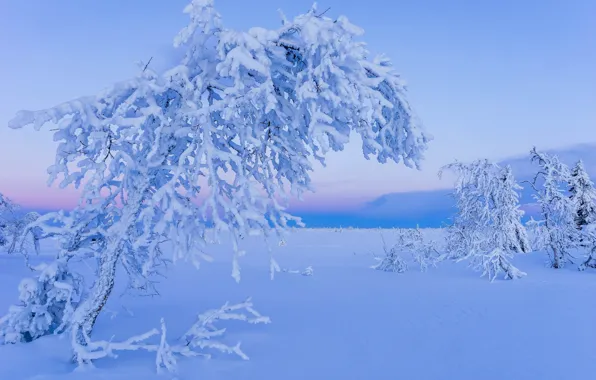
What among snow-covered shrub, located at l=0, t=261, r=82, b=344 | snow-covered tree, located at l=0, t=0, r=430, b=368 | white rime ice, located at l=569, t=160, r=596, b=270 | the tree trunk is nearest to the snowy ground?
snow-covered shrub, located at l=0, t=261, r=82, b=344

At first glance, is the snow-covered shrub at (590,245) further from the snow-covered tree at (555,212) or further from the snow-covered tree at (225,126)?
the snow-covered tree at (225,126)

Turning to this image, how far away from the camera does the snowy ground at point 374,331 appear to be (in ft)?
16.7

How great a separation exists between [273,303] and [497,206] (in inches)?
506

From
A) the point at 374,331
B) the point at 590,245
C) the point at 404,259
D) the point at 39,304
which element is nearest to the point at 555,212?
the point at 590,245

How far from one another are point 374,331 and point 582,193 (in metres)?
24.7

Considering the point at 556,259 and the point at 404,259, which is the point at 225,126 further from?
the point at 556,259

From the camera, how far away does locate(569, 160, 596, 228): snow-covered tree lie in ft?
81.3

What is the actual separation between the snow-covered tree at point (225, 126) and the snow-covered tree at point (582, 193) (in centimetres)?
2449

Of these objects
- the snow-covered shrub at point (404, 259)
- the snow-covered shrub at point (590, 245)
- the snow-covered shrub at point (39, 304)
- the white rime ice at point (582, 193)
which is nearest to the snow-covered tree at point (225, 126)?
the snow-covered shrub at point (39, 304)

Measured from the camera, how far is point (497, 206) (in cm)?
1816

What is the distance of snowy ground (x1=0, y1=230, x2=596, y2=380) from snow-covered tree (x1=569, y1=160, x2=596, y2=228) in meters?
15.1

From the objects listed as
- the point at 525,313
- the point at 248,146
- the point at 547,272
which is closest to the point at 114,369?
the point at 248,146

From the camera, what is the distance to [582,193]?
83.7ft

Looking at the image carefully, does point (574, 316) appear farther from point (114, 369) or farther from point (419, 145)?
point (114, 369)
